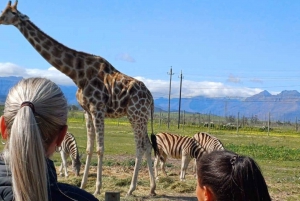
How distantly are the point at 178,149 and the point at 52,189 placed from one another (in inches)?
459

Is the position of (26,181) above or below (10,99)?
below

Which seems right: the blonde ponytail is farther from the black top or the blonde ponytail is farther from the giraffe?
the giraffe

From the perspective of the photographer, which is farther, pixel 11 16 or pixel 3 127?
pixel 11 16

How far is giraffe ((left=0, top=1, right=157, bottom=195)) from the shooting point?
31.9 feet

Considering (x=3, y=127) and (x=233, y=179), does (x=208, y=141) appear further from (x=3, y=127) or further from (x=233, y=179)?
(x=3, y=127)

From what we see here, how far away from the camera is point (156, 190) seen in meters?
10.7

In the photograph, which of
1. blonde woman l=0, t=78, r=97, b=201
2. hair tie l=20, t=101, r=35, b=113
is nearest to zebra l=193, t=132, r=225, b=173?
blonde woman l=0, t=78, r=97, b=201

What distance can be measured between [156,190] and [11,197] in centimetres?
867

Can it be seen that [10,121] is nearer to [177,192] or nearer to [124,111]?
[124,111]

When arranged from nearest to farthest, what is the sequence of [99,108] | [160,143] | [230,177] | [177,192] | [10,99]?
1. [10,99]
2. [230,177]
3. [99,108]
4. [177,192]
5. [160,143]

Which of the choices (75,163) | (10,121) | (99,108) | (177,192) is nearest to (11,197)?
(10,121)

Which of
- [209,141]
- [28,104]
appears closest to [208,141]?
[209,141]

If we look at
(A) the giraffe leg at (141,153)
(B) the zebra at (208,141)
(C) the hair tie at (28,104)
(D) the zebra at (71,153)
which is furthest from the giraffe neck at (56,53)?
(C) the hair tie at (28,104)

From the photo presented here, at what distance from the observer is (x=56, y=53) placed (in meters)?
10.1
